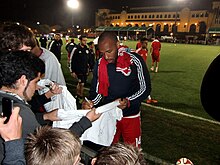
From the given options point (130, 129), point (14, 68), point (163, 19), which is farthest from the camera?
point (163, 19)

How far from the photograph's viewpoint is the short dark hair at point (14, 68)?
182 cm

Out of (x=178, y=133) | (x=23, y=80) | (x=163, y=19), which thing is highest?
(x=163, y=19)

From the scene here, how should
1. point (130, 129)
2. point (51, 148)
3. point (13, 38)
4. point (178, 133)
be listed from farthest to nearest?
point (178, 133), point (130, 129), point (13, 38), point (51, 148)

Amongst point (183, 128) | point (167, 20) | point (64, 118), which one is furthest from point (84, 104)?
point (167, 20)

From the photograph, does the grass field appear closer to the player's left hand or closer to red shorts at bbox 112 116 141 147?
red shorts at bbox 112 116 141 147

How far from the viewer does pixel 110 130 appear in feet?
10.6

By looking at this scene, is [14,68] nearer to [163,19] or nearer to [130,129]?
[130,129]

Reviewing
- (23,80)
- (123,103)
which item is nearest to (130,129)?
(123,103)

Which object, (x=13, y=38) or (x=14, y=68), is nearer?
(x=14, y=68)

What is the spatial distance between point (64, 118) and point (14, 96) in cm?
105

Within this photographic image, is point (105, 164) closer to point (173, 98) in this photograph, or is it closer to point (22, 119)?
point (22, 119)

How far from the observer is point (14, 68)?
183 cm

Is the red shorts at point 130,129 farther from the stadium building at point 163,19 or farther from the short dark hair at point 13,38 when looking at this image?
the stadium building at point 163,19

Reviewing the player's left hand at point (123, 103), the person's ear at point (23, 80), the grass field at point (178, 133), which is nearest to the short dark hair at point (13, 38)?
the person's ear at point (23, 80)
